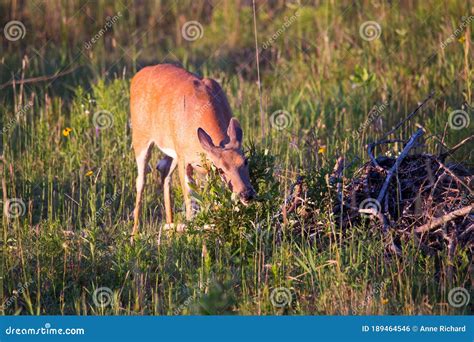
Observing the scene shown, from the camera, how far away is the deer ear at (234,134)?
701cm

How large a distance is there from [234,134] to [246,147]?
76.3 inches

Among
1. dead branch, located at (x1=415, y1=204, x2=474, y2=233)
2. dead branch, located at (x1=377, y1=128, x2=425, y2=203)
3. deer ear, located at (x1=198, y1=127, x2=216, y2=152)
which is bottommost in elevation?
dead branch, located at (x1=415, y1=204, x2=474, y2=233)

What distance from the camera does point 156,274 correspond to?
21.5ft

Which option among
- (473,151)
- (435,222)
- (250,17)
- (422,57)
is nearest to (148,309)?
(435,222)

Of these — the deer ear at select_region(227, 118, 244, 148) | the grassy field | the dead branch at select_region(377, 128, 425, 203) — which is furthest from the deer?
the dead branch at select_region(377, 128, 425, 203)

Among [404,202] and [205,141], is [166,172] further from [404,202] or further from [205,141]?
[404,202]

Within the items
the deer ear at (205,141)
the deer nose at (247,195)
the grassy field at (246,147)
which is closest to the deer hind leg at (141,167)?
the grassy field at (246,147)

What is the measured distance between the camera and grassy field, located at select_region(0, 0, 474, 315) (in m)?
6.20

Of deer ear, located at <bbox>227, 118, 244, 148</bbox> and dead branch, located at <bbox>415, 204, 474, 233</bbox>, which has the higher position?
deer ear, located at <bbox>227, 118, 244, 148</bbox>

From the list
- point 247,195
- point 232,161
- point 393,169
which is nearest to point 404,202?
point 393,169

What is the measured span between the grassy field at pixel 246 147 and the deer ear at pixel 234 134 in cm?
15

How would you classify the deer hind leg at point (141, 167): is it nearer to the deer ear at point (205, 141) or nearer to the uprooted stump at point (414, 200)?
the deer ear at point (205, 141)

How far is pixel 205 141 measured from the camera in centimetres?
704

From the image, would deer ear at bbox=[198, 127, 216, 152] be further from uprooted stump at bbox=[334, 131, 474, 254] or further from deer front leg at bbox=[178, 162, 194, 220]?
uprooted stump at bbox=[334, 131, 474, 254]
